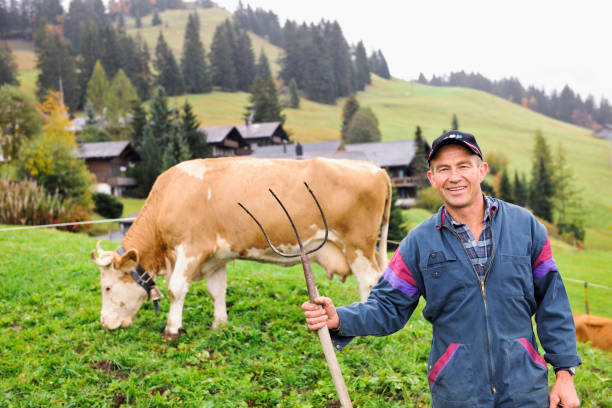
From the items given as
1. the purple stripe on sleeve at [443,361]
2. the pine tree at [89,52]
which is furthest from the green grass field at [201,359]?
the pine tree at [89,52]

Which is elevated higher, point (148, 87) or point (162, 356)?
point (148, 87)

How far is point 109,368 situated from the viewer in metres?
5.09

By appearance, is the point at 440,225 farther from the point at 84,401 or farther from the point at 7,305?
the point at 7,305

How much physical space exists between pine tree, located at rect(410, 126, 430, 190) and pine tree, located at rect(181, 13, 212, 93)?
67839 millimetres

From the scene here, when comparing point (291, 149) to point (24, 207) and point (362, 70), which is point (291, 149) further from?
point (362, 70)

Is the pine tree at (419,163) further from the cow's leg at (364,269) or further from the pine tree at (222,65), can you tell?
the pine tree at (222,65)

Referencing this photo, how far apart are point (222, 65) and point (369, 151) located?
2601 inches

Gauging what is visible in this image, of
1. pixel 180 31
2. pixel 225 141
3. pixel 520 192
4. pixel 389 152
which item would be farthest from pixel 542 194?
pixel 180 31

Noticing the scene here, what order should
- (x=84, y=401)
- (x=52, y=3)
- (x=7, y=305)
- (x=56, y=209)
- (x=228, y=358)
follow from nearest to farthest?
(x=84, y=401) → (x=228, y=358) → (x=7, y=305) → (x=56, y=209) → (x=52, y=3)

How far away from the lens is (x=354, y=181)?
607cm

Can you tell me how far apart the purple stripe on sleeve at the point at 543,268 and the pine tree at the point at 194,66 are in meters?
111

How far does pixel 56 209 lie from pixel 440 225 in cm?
2116

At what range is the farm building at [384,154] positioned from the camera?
53281mm

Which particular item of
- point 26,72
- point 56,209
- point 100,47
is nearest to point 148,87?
point 100,47
